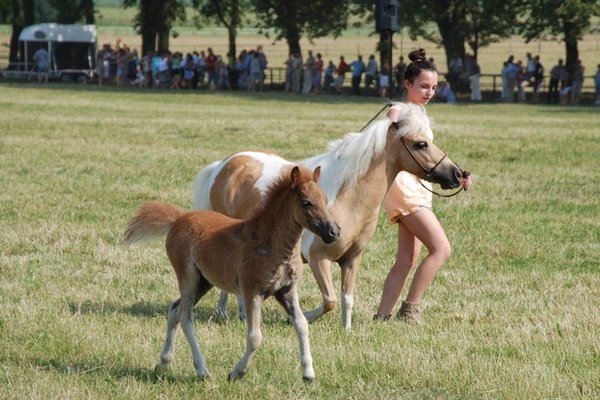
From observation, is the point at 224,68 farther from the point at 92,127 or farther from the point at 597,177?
the point at 597,177

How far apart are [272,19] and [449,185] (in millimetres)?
53781

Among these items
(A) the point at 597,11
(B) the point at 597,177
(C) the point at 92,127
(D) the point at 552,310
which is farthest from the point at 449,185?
(A) the point at 597,11

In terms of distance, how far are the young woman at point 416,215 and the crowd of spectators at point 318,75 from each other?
117 feet

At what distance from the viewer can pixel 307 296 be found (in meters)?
9.54

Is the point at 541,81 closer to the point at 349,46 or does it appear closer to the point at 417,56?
the point at 417,56

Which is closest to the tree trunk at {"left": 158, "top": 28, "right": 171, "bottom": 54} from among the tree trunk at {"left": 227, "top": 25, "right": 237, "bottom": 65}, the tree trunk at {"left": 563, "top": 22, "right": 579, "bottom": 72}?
the tree trunk at {"left": 227, "top": 25, "right": 237, "bottom": 65}

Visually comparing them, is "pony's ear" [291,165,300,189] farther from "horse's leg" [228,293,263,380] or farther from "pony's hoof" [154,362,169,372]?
"pony's hoof" [154,362,169,372]

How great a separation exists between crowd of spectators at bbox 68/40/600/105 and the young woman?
1402 inches

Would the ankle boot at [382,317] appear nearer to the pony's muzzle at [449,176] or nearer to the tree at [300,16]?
the pony's muzzle at [449,176]

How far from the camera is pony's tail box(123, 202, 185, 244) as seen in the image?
7137mm

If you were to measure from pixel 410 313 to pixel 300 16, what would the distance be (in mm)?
52090

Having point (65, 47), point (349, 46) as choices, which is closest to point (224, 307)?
point (65, 47)

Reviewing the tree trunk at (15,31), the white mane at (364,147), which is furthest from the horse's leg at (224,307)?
the tree trunk at (15,31)

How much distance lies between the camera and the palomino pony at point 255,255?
241 inches
